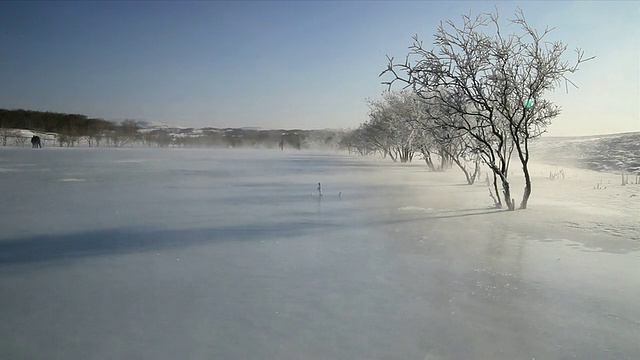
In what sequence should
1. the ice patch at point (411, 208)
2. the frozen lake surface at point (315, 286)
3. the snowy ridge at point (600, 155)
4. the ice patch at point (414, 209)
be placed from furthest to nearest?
1. the snowy ridge at point (600, 155)
2. the ice patch at point (411, 208)
3. the ice patch at point (414, 209)
4. the frozen lake surface at point (315, 286)

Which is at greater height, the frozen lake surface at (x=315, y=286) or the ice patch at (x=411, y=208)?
the ice patch at (x=411, y=208)

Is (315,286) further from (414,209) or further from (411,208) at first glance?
(411,208)

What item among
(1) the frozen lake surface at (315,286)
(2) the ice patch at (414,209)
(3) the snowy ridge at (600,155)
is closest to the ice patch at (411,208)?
(2) the ice patch at (414,209)

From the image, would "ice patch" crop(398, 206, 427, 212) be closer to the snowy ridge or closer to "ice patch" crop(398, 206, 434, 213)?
"ice patch" crop(398, 206, 434, 213)

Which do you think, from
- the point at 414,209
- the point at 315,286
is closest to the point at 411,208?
the point at 414,209

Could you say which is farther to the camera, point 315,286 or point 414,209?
point 414,209

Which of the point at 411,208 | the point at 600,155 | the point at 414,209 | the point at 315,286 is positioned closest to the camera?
the point at 315,286

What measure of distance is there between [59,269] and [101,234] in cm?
225

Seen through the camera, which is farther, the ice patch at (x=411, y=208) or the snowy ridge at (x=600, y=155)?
the snowy ridge at (x=600, y=155)

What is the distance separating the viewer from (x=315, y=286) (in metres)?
4.82

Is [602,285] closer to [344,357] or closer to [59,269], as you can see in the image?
[344,357]

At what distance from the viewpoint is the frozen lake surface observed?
3.39m

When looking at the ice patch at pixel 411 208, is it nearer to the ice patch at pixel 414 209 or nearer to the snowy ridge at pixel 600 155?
the ice patch at pixel 414 209

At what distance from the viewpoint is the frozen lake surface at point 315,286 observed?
3.39 metres
